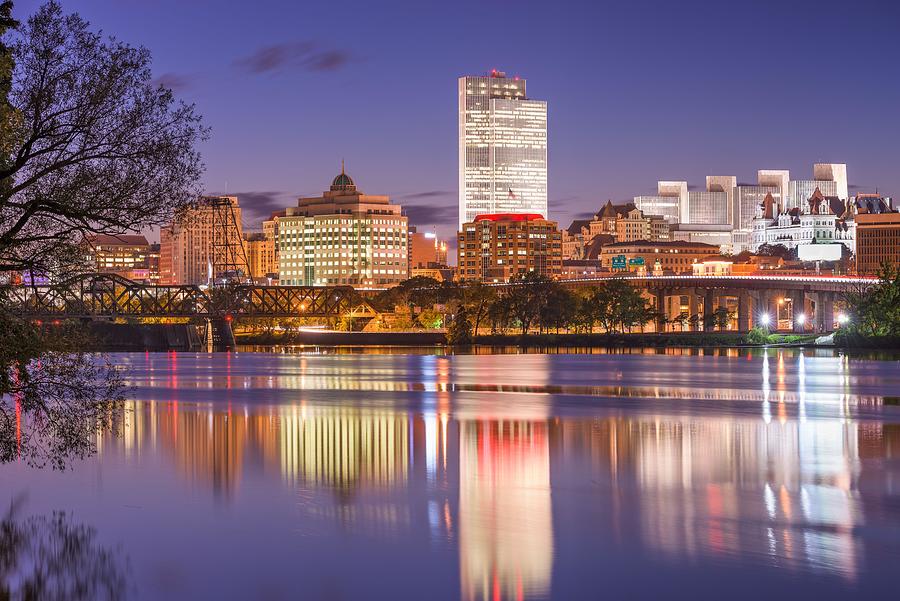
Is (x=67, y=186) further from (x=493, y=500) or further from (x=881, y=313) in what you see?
(x=881, y=313)

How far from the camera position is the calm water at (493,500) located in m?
21.7

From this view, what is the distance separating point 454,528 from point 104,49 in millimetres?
13485

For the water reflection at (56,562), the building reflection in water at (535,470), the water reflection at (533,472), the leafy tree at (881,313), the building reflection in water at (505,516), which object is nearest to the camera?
the building reflection in water at (505,516)

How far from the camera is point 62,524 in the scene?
1062 inches

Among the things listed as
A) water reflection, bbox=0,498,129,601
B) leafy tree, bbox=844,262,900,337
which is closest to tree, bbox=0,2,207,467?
water reflection, bbox=0,498,129,601

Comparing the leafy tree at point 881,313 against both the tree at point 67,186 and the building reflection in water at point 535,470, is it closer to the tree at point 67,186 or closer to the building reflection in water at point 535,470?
the building reflection in water at point 535,470

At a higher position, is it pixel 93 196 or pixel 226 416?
pixel 93 196

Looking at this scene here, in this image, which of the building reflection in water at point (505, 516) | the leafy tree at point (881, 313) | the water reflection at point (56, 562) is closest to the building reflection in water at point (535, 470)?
the building reflection in water at point (505, 516)

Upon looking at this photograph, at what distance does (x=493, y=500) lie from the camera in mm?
29188

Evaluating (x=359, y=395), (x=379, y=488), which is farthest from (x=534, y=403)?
(x=379, y=488)

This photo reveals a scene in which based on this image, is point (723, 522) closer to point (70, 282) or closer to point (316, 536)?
point (316, 536)

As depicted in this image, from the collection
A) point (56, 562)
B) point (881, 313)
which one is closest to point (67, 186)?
point (56, 562)

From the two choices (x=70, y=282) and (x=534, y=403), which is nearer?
(x=70, y=282)

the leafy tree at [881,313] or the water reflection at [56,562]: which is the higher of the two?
the leafy tree at [881,313]
